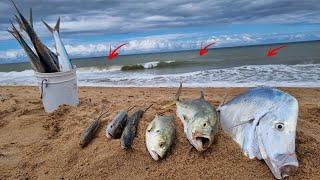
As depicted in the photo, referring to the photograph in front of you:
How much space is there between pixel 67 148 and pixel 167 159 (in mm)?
1398

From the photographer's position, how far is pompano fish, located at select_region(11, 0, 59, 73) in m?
5.96

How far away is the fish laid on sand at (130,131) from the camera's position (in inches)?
153

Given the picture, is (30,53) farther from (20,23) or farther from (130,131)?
(130,131)

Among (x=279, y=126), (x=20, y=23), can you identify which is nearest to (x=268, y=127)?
(x=279, y=126)

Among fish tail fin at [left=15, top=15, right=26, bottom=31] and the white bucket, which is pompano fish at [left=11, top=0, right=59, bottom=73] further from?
the white bucket

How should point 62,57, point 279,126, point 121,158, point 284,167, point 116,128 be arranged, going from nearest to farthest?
point 284,167 → point 279,126 → point 121,158 → point 116,128 → point 62,57

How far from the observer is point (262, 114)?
3.37m

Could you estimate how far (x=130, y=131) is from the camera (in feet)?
13.4

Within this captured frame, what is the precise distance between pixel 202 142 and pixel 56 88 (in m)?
3.55

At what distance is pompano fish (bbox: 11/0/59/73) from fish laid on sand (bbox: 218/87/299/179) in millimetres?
3673

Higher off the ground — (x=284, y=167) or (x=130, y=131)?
(x=130, y=131)

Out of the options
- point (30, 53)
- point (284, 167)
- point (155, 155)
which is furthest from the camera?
point (30, 53)

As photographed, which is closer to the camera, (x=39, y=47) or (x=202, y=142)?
(x=202, y=142)

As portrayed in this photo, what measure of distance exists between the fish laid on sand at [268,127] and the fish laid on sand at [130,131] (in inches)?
43.4
